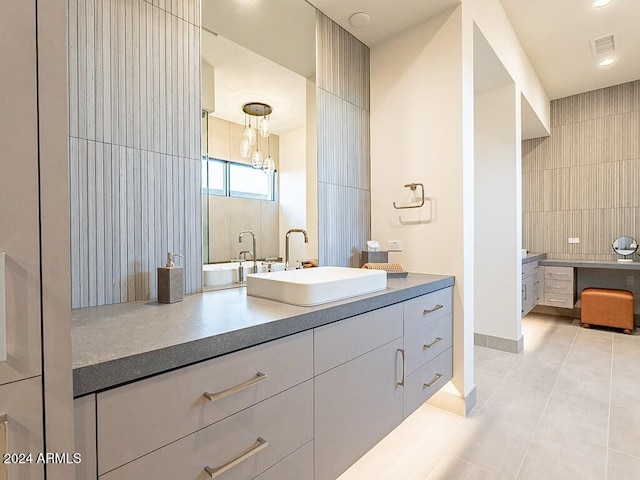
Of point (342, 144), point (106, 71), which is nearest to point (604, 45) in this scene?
point (342, 144)

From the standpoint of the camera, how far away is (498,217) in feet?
11.0

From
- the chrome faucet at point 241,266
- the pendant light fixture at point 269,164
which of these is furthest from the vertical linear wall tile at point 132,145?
the pendant light fixture at point 269,164

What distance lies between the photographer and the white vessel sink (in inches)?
50.5

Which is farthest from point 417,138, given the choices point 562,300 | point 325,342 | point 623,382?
point 562,300

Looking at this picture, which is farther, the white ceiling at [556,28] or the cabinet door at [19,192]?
the white ceiling at [556,28]

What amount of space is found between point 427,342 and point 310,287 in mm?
979

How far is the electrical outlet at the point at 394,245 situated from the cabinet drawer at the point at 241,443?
147 cm

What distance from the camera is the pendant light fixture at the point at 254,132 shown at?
186 centimetres

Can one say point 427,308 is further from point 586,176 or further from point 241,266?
point 586,176

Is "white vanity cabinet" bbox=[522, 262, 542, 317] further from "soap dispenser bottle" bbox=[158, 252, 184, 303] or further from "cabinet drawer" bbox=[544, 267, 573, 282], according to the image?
"soap dispenser bottle" bbox=[158, 252, 184, 303]

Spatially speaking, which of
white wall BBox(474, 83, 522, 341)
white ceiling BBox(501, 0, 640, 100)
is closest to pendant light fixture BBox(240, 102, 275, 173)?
white ceiling BBox(501, 0, 640, 100)

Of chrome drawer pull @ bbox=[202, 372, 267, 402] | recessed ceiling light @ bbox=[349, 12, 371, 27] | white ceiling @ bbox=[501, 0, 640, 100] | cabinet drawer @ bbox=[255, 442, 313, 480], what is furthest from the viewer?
white ceiling @ bbox=[501, 0, 640, 100]

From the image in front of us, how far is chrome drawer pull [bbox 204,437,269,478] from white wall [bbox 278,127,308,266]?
116 centimetres

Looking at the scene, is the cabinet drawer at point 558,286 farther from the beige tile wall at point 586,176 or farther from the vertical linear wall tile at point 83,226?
the vertical linear wall tile at point 83,226
